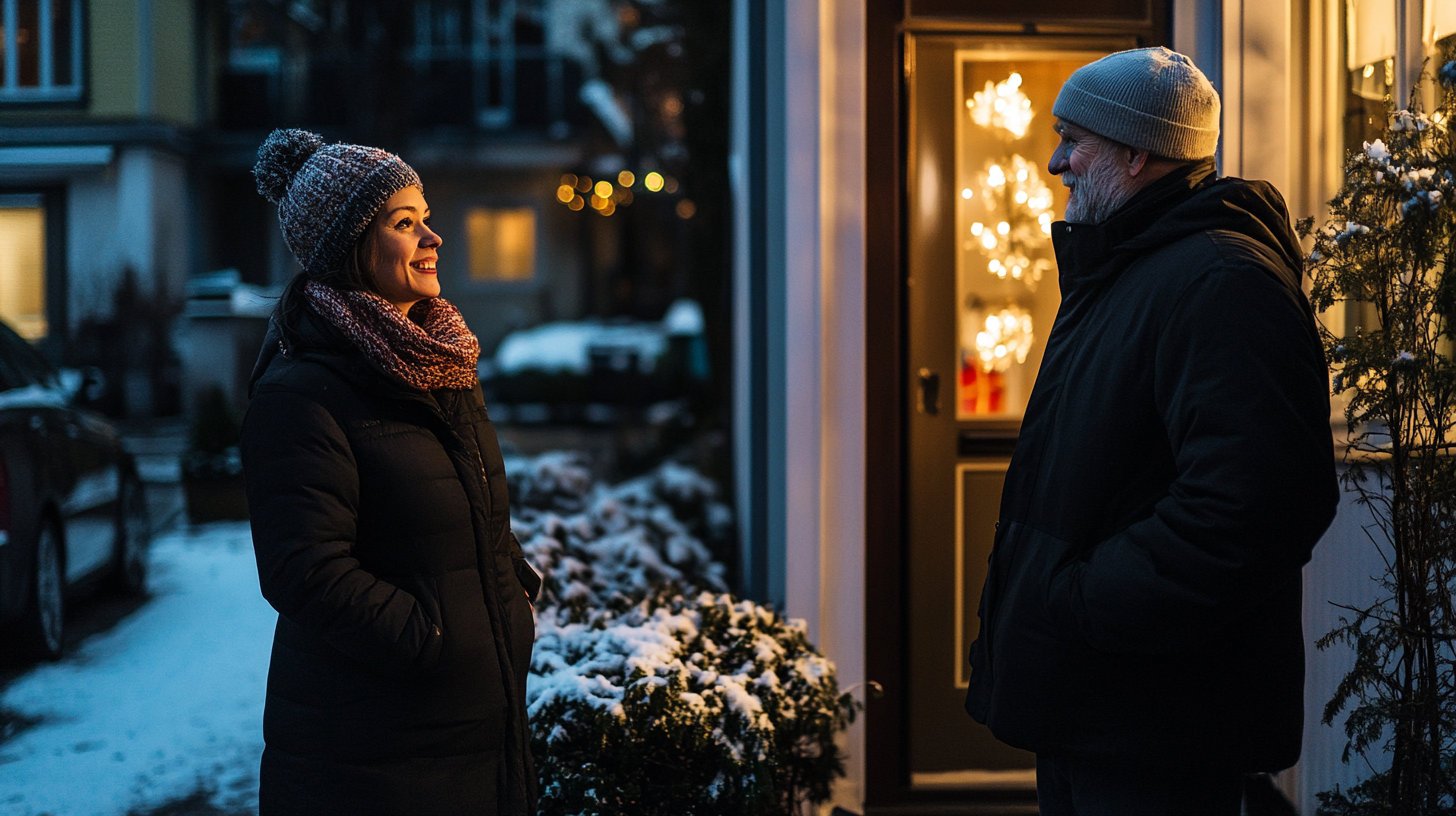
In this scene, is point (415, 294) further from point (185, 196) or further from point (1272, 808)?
point (185, 196)

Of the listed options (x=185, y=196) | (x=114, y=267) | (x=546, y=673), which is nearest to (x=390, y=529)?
(x=546, y=673)

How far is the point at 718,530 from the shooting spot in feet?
21.8

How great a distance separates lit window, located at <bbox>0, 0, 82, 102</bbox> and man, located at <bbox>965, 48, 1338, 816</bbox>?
3906 mm

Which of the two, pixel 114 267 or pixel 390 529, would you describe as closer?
pixel 390 529

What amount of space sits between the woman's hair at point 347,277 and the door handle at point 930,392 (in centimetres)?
224

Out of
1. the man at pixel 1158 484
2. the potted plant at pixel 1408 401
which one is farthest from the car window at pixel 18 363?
the potted plant at pixel 1408 401

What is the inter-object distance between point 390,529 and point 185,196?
4652 millimetres

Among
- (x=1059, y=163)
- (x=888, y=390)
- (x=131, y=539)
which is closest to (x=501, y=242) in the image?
(x=131, y=539)

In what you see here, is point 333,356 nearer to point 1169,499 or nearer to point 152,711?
point 1169,499

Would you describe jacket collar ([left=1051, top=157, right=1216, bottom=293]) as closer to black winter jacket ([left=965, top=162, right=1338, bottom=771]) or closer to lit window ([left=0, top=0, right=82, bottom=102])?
black winter jacket ([left=965, top=162, right=1338, bottom=771])

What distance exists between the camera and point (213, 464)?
5906 mm

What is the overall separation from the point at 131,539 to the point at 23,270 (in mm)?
1549

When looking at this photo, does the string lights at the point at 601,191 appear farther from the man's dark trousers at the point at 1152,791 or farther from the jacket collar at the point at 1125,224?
the man's dark trousers at the point at 1152,791

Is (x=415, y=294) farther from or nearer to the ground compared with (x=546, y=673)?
farther from the ground
